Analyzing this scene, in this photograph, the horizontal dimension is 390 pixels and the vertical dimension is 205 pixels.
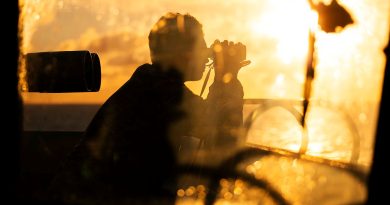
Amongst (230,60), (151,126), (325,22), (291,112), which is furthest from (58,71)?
(230,60)

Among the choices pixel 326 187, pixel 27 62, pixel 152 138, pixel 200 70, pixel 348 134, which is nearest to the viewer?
pixel 27 62

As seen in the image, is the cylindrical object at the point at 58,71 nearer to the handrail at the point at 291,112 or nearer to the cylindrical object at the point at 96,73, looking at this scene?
the cylindrical object at the point at 96,73

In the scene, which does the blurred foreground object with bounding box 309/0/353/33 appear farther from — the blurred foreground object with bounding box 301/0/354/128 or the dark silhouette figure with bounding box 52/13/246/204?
the dark silhouette figure with bounding box 52/13/246/204

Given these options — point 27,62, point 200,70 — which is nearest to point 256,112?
point 200,70

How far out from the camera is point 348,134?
291cm

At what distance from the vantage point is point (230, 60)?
3961 mm

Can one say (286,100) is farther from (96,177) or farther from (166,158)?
(96,177)

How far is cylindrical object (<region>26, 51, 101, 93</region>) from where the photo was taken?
1.68 m

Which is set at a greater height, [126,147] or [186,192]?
[126,147]

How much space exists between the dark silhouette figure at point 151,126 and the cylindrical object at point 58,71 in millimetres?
206

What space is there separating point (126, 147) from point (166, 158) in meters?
0.17

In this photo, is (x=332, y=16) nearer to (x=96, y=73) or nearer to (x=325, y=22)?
(x=325, y=22)

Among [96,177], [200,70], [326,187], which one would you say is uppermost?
[200,70]

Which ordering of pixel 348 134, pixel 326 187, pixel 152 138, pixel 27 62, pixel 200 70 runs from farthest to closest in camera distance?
pixel 348 134 → pixel 326 187 → pixel 200 70 → pixel 152 138 → pixel 27 62
